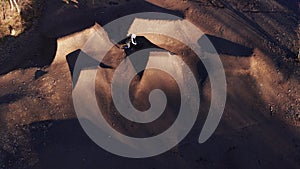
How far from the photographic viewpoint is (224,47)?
27344mm

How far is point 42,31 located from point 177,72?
1210cm

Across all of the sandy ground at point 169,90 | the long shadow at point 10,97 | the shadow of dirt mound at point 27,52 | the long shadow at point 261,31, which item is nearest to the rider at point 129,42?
the sandy ground at point 169,90

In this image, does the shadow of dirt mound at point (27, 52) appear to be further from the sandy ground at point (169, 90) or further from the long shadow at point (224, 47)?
the long shadow at point (224, 47)

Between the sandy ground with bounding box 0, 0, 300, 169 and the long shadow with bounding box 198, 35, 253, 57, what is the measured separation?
75mm

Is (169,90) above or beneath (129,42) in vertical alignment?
beneath

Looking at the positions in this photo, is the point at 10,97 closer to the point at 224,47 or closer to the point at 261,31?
the point at 224,47

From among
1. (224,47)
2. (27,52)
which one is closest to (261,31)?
(224,47)

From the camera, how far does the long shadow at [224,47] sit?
2708cm

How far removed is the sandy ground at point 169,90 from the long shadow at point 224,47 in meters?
0.07

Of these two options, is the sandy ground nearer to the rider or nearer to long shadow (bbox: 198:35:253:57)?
long shadow (bbox: 198:35:253:57)

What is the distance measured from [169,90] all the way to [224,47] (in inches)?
213

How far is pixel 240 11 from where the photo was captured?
96.1ft

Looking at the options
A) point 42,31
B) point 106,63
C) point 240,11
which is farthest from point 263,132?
point 42,31

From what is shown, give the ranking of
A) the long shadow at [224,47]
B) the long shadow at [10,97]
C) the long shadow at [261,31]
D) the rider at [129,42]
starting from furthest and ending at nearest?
the long shadow at [261,31], the long shadow at [224,47], the rider at [129,42], the long shadow at [10,97]
